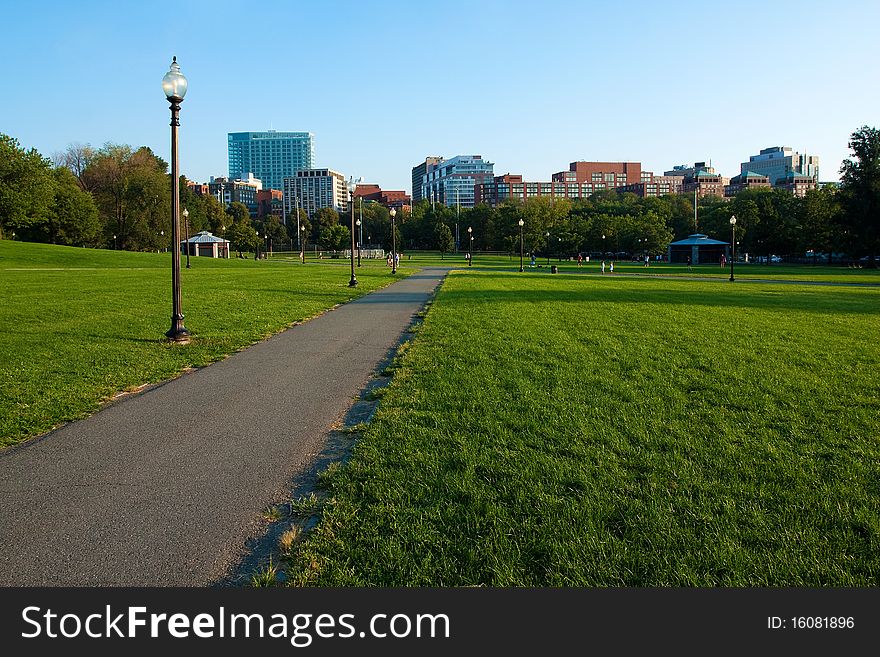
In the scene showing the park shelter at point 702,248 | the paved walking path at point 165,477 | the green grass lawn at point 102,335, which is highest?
the park shelter at point 702,248

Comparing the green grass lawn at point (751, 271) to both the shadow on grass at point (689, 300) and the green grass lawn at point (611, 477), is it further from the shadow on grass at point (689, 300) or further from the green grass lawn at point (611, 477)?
the green grass lawn at point (611, 477)

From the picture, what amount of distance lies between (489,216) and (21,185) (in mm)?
81972

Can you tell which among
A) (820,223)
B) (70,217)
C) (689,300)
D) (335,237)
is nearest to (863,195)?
(820,223)

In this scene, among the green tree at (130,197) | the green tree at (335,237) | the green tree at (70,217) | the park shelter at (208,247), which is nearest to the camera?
the green tree at (70,217)

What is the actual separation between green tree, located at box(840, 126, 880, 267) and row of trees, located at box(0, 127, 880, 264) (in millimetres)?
98

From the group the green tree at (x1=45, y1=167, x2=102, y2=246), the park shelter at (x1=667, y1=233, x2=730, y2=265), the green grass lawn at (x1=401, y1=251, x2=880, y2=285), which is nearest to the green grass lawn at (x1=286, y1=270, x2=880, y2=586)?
the green grass lawn at (x1=401, y1=251, x2=880, y2=285)

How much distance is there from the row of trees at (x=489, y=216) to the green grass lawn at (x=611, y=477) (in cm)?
6181

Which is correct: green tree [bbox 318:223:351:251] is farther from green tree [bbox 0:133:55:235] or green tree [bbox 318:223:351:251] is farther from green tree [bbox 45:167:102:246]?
green tree [bbox 0:133:55:235]

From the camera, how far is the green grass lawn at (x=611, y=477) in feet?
10.5

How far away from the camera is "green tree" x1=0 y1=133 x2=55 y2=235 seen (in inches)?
2205

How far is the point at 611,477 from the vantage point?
14.3 feet

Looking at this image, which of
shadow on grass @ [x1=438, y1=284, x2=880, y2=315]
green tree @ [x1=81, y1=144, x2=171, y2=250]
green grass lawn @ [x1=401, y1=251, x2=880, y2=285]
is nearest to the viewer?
shadow on grass @ [x1=438, y1=284, x2=880, y2=315]

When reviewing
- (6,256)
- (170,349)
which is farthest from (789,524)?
(6,256)

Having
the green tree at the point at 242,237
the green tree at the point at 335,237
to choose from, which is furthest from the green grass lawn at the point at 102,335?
the green tree at the point at 335,237
